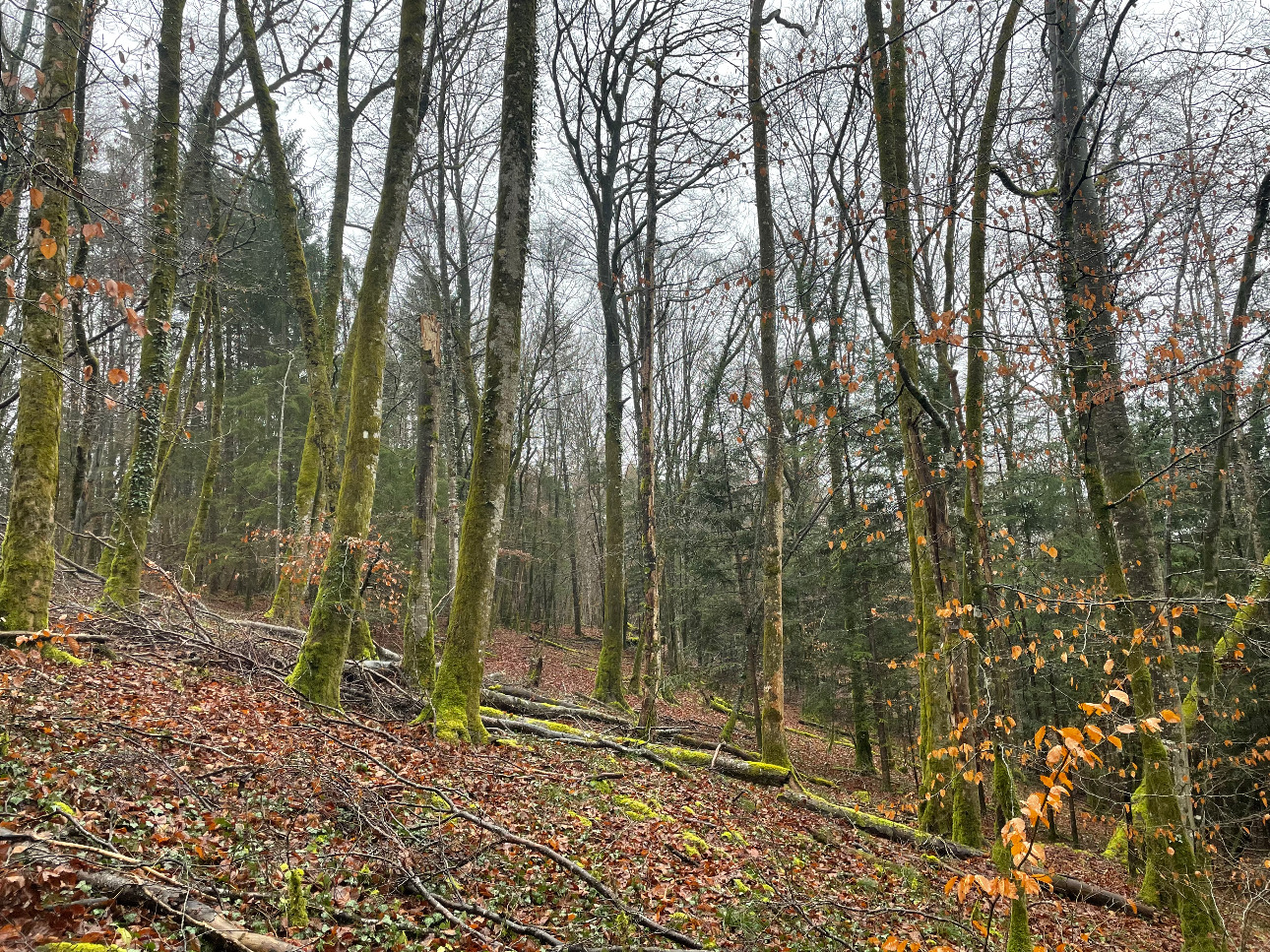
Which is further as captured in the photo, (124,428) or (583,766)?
(124,428)

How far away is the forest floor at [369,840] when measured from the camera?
9.98 feet

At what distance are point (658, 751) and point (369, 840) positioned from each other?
5890 mm

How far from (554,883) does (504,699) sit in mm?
6068

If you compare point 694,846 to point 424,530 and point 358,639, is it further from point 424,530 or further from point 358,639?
point 424,530

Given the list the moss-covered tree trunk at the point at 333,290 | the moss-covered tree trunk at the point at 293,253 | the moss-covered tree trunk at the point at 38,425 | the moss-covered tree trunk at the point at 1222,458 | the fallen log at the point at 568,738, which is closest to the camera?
the moss-covered tree trunk at the point at 38,425

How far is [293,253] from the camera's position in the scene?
36.6 ft

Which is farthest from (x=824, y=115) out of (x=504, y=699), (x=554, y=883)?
(x=554, y=883)

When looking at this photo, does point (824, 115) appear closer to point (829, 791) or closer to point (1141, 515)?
point (1141, 515)

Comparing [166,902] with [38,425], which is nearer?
[166,902]

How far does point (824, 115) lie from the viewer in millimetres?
12742

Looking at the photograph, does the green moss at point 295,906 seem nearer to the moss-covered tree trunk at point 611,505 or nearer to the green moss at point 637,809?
the green moss at point 637,809


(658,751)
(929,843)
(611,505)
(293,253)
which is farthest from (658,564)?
(293,253)

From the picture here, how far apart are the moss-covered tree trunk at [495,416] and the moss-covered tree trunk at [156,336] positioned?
4.79m

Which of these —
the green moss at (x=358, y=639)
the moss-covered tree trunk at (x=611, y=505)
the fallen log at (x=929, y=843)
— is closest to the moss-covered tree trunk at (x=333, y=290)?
the green moss at (x=358, y=639)
